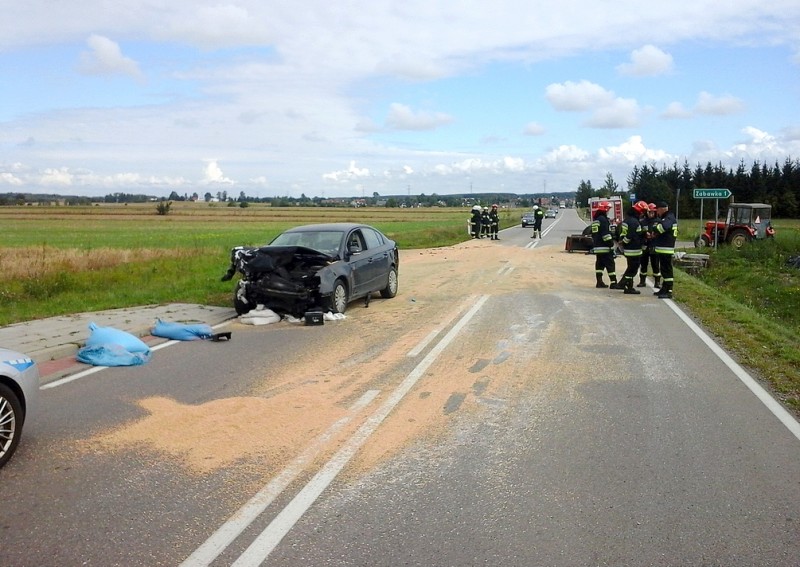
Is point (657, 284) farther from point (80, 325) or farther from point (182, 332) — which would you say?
point (80, 325)

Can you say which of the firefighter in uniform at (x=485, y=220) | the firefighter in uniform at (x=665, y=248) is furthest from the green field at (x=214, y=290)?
the firefighter in uniform at (x=485, y=220)

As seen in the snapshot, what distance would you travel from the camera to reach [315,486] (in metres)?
4.72

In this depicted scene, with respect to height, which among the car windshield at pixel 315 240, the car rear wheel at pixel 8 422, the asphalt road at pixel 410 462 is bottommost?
the asphalt road at pixel 410 462

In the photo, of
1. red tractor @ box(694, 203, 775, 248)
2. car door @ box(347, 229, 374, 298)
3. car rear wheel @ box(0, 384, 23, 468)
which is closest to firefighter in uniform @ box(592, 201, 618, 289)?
car door @ box(347, 229, 374, 298)

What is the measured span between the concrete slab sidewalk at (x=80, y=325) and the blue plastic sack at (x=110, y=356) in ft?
1.33

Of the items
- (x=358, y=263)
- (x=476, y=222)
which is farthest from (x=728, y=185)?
(x=358, y=263)

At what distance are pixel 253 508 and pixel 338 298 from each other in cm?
815

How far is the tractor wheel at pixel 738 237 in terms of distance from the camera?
3054 cm

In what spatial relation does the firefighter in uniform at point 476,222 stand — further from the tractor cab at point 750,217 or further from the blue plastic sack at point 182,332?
the blue plastic sack at point 182,332

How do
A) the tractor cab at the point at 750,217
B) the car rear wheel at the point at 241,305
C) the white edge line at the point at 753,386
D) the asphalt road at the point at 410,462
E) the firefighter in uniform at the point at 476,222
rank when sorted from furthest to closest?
the firefighter in uniform at the point at 476,222 < the tractor cab at the point at 750,217 < the car rear wheel at the point at 241,305 < the white edge line at the point at 753,386 < the asphalt road at the point at 410,462

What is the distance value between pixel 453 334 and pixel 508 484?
18.9ft

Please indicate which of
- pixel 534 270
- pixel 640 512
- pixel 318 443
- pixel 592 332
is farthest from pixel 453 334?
pixel 534 270

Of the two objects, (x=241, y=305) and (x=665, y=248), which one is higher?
(x=665, y=248)

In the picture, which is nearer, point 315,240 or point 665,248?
point 315,240
